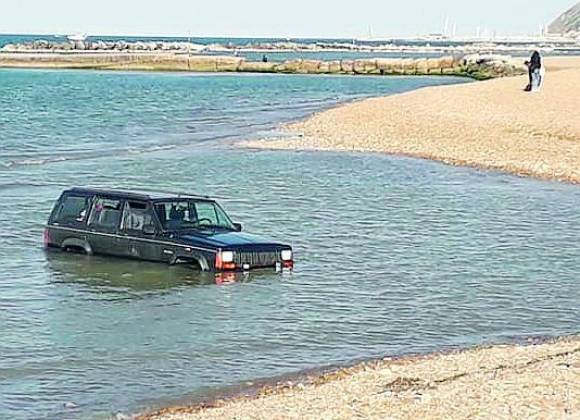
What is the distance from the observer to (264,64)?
447 feet

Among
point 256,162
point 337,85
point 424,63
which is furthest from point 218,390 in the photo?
point 424,63

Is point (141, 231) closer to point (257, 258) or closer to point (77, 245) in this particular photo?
point (77, 245)

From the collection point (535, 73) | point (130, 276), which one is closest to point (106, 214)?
point (130, 276)

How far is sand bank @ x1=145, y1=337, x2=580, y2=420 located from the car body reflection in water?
5.04 m

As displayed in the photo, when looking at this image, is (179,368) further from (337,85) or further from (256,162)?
(337,85)

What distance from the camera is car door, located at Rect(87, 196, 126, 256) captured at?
19.6m

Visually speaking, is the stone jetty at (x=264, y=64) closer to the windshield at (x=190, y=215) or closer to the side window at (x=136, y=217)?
the windshield at (x=190, y=215)

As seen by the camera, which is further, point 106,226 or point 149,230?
point 106,226

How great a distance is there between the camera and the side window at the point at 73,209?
66.8 feet

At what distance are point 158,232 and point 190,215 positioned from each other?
803mm

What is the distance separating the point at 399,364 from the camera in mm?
13367

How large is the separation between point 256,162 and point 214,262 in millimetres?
19395

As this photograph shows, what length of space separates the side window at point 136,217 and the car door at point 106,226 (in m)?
0.14

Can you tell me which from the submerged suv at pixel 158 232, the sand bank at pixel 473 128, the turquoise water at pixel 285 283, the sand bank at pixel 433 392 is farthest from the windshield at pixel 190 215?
the sand bank at pixel 473 128
